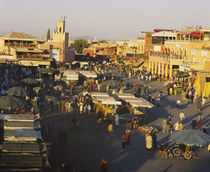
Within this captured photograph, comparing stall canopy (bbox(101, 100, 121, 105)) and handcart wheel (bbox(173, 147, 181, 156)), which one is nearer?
handcart wheel (bbox(173, 147, 181, 156))

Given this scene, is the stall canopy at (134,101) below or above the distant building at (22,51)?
below

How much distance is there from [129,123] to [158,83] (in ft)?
76.0

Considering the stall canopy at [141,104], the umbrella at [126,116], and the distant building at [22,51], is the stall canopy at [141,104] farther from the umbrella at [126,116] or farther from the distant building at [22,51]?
the distant building at [22,51]

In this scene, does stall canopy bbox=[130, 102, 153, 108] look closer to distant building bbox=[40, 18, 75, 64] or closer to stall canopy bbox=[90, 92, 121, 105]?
stall canopy bbox=[90, 92, 121, 105]

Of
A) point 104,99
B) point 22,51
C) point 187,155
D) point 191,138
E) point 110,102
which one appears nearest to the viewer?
point 191,138

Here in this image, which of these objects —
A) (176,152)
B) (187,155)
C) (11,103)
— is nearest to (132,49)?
(11,103)

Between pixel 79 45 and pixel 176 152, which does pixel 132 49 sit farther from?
pixel 176 152

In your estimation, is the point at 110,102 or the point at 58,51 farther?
the point at 58,51

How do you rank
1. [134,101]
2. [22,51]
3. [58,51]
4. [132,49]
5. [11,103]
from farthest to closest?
[132,49] → [58,51] → [22,51] → [134,101] → [11,103]

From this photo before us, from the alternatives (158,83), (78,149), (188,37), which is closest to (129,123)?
(78,149)

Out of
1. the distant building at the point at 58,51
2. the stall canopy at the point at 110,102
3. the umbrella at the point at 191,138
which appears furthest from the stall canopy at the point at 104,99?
the distant building at the point at 58,51

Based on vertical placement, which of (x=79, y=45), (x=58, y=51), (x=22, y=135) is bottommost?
(x=22, y=135)

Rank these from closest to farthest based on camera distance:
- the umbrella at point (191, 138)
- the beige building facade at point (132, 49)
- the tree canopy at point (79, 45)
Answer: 1. the umbrella at point (191, 138)
2. the beige building facade at point (132, 49)
3. the tree canopy at point (79, 45)

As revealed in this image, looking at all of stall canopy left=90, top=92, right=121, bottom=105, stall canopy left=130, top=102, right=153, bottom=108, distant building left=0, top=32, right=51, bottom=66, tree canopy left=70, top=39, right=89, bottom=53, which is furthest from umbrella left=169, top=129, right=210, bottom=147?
tree canopy left=70, top=39, right=89, bottom=53
